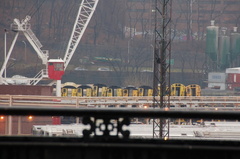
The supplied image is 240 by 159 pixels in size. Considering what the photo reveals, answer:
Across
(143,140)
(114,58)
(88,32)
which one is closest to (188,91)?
(114,58)

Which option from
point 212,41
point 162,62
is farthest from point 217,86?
point 162,62

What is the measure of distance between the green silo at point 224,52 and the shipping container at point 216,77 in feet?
13.9

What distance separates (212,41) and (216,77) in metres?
6.32

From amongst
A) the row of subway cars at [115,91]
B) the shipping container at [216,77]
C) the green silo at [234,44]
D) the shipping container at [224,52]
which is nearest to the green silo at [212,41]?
the shipping container at [224,52]

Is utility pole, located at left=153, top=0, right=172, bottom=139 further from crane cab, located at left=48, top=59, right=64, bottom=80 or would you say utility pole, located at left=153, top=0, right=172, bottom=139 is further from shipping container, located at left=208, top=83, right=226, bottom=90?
shipping container, located at left=208, top=83, right=226, bottom=90

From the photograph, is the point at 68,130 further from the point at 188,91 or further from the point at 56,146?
the point at 188,91

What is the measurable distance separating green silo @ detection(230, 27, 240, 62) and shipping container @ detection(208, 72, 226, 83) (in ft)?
18.2

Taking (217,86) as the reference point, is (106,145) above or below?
below

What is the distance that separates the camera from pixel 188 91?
48.4 m

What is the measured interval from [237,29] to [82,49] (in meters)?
17.3

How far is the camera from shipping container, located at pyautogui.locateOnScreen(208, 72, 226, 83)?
60.8m

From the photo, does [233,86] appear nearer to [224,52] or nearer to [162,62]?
[224,52]

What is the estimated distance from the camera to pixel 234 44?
65938mm

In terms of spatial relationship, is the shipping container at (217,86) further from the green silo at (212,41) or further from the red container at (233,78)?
the green silo at (212,41)
